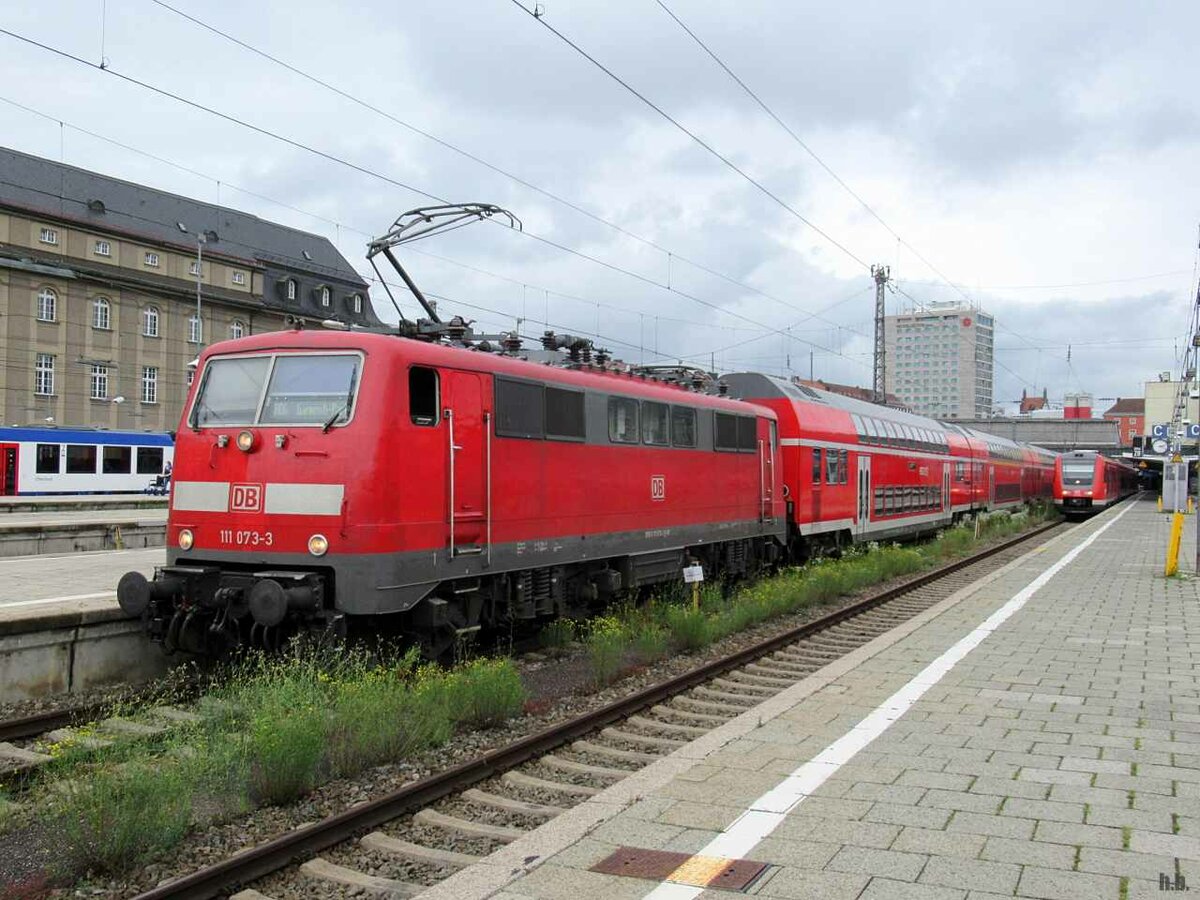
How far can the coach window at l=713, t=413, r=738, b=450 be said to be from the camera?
14656 mm

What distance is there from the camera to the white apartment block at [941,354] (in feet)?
222

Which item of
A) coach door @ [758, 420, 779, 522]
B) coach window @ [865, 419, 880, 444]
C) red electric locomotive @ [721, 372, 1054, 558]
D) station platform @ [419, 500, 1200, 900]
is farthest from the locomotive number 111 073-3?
coach window @ [865, 419, 880, 444]

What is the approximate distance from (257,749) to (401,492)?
9.37ft

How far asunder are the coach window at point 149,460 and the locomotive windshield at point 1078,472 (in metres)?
37.1

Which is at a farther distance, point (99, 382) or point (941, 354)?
point (941, 354)

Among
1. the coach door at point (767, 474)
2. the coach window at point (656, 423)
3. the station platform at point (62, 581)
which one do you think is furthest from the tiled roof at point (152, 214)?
the coach window at point (656, 423)

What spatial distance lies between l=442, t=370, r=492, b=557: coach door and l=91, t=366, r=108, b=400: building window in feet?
152

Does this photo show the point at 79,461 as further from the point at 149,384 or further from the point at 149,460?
the point at 149,384

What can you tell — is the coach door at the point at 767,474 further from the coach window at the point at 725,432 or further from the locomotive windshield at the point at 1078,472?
the locomotive windshield at the point at 1078,472

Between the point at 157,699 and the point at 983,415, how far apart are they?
73.2m

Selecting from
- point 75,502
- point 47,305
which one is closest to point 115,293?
point 47,305

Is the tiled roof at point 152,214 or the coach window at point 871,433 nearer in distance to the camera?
the coach window at point 871,433

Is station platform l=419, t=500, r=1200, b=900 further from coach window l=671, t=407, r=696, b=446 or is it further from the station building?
the station building

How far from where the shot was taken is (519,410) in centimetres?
1009
